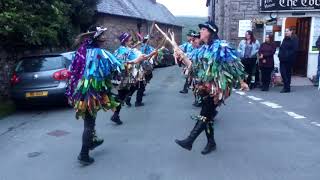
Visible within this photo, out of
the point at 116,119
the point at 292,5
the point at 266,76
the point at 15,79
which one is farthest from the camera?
the point at 292,5

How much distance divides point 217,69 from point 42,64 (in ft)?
21.2

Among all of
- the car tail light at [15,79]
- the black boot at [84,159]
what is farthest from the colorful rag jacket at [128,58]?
the black boot at [84,159]

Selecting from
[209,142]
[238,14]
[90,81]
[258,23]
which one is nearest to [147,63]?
[209,142]

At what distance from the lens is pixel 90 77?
Answer: 639 cm

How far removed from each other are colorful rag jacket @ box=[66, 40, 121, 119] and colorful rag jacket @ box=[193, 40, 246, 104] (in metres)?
1.20

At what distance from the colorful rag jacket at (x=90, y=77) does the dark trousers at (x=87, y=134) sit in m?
0.08

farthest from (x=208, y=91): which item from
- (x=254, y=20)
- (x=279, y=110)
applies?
(x=254, y=20)

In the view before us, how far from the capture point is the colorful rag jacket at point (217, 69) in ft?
21.6

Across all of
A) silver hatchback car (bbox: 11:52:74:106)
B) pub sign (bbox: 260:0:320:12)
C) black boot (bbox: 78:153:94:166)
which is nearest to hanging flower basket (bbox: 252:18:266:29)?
pub sign (bbox: 260:0:320:12)

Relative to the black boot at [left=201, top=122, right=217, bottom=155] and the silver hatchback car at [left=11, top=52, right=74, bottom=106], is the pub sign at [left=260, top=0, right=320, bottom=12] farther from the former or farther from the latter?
the black boot at [left=201, top=122, right=217, bottom=155]

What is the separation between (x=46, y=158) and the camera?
693 cm

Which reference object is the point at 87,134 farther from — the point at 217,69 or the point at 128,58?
the point at 128,58

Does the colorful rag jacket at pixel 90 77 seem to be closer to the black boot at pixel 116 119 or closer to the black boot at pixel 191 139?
the black boot at pixel 191 139

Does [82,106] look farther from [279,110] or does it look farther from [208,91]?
[279,110]
